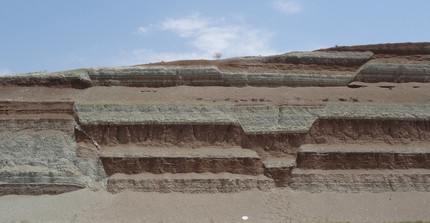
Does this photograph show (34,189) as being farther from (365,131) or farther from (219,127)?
(365,131)

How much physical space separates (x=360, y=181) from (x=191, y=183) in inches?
263

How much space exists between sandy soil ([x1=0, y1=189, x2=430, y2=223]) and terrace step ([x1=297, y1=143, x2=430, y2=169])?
136 centimetres

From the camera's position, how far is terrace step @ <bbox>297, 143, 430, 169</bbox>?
16922 mm

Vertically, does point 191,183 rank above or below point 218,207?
Answer: above

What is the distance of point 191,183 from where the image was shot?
16094mm

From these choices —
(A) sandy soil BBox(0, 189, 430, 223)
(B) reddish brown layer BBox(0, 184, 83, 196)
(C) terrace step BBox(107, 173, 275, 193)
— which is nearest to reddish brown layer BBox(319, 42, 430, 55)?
(A) sandy soil BBox(0, 189, 430, 223)

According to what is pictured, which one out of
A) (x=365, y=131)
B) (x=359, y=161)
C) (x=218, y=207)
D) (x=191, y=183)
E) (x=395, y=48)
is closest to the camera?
(x=218, y=207)

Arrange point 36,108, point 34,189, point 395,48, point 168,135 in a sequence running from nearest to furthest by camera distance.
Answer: point 34,189 → point 168,135 → point 36,108 → point 395,48

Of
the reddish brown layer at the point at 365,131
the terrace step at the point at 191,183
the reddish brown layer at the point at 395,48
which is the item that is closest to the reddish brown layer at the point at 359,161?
the reddish brown layer at the point at 365,131

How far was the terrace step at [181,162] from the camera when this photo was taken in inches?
655

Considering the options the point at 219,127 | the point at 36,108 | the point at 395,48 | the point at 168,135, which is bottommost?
the point at 168,135

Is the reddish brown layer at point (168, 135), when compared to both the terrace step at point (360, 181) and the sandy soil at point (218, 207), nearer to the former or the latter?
the sandy soil at point (218, 207)

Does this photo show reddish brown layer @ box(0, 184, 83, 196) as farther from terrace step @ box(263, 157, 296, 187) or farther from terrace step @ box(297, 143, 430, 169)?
terrace step @ box(297, 143, 430, 169)

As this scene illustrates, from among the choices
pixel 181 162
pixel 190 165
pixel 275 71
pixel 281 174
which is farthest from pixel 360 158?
pixel 181 162
